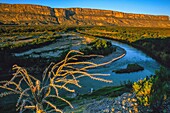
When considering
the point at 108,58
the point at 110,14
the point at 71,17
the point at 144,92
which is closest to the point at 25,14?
the point at 71,17

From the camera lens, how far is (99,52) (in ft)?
105

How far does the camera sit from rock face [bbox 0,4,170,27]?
13100cm

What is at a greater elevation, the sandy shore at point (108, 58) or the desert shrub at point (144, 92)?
the desert shrub at point (144, 92)

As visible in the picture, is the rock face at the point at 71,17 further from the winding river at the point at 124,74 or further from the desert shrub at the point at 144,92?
the desert shrub at the point at 144,92

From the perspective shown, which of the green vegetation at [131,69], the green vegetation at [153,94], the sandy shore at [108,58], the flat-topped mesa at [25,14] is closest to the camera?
the green vegetation at [153,94]

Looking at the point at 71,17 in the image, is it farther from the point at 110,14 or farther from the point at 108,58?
the point at 108,58

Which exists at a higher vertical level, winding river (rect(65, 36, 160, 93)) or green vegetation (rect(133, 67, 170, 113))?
green vegetation (rect(133, 67, 170, 113))

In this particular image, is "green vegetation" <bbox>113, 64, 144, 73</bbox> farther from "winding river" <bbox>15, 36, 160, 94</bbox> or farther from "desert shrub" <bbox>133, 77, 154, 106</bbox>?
"desert shrub" <bbox>133, 77, 154, 106</bbox>

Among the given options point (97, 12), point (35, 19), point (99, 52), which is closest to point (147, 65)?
point (99, 52)

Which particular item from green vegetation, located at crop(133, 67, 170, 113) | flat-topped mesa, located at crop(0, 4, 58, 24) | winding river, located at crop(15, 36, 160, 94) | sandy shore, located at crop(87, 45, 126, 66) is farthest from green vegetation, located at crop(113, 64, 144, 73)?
flat-topped mesa, located at crop(0, 4, 58, 24)

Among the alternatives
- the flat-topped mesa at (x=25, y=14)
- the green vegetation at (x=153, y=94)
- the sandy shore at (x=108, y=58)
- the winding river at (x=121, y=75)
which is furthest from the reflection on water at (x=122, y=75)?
the flat-topped mesa at (x=25, y=14)

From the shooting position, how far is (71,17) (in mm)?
164000

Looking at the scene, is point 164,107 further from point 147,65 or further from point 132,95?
point 147,65

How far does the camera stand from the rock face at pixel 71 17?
5157 inches
